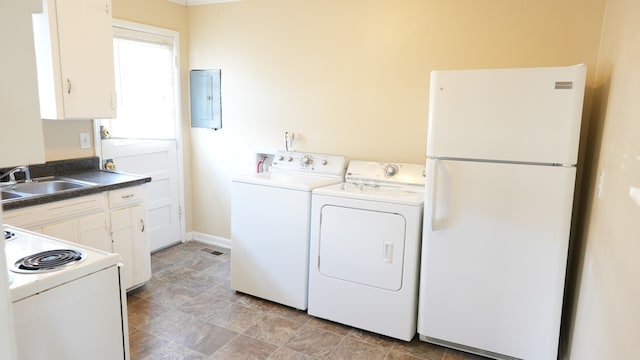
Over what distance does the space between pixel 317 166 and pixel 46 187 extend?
2019 mm

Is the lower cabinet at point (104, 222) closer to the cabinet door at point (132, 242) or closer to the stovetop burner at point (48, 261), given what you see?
the cabinet door at point (132, 242)

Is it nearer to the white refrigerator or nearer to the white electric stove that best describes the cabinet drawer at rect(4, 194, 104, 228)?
the white electric stove

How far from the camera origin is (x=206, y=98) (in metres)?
4.13

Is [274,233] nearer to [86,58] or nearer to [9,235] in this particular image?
[9,235]

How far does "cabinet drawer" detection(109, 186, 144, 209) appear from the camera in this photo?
9.49 feet

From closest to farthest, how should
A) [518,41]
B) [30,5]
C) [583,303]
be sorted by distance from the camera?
[30,5]
[583,303]
[518,41]

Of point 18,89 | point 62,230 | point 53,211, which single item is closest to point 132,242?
point 62,230

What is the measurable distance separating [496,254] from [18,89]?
230cm

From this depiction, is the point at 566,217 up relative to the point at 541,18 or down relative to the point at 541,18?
down

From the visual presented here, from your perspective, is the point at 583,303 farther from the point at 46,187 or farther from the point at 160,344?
the point at 46,187

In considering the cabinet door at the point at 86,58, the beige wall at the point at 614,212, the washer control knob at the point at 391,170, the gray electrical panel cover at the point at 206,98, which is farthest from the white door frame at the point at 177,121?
the beige wall at the point at 614,212

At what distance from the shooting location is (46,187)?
9.57ft

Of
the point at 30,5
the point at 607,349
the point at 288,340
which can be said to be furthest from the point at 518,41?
the point at 30,5

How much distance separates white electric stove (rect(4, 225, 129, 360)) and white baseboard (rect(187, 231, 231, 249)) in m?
2.57
